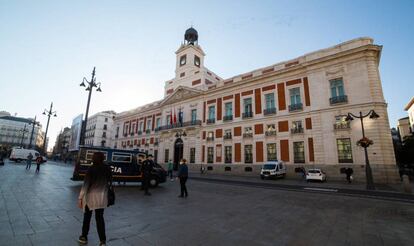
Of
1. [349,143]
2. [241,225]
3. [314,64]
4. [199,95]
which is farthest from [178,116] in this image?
[241,225]

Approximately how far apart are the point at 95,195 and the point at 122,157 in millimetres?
9572

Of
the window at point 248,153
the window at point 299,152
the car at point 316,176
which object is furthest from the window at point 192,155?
the car at point 316,176

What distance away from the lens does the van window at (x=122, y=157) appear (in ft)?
40.9

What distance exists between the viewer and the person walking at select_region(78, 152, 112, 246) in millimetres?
3623

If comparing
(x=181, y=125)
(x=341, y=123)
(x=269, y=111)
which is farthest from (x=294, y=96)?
(x=181, y=125)

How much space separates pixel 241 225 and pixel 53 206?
5701 millimetres

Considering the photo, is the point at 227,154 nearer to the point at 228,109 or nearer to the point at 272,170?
the point at 228,109

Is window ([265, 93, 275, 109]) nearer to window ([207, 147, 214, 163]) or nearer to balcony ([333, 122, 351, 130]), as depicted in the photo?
balcony ([333, 122, 351, 130])

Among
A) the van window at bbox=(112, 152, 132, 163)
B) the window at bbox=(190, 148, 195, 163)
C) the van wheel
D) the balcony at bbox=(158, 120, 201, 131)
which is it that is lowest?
the van wheel

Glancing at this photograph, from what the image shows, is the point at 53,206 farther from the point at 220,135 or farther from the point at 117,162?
the point at 220,135

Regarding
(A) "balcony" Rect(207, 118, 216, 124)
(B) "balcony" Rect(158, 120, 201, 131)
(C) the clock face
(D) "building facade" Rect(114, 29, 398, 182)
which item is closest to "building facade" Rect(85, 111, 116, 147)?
(B) "balcony" Rect(158, 120, 201, 131)

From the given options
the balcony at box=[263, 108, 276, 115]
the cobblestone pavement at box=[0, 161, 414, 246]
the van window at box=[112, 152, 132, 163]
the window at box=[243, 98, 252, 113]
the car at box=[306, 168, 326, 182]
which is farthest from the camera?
the window at box=[243, 98, 252, 113]

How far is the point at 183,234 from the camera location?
4.35 metres

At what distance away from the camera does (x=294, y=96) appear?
24.0m
